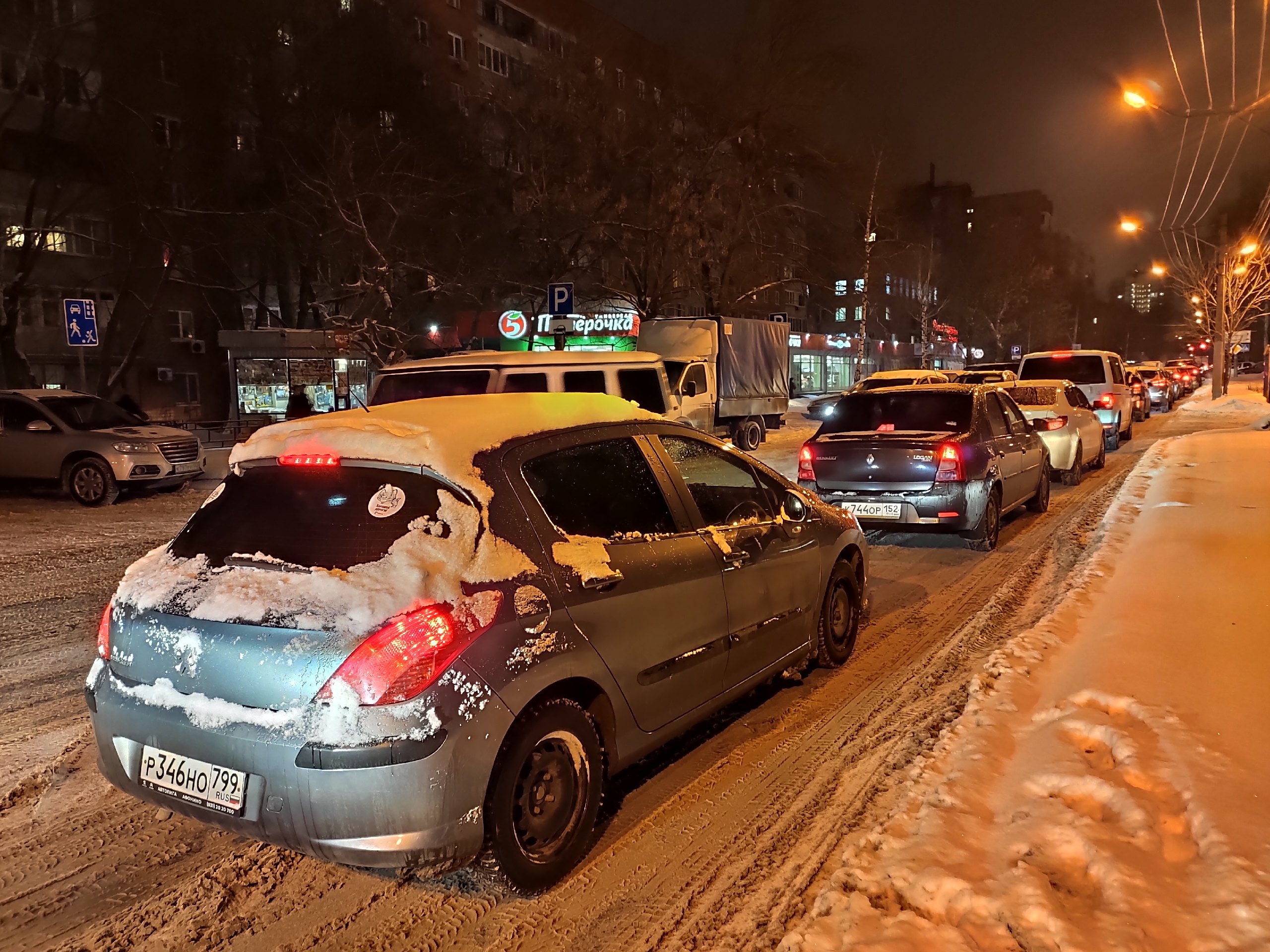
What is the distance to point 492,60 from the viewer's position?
48.9m

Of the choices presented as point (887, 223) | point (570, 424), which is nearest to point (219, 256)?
point (887, 223)

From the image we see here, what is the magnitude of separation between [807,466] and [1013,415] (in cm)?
287

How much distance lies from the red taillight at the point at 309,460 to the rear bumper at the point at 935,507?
5853 mm

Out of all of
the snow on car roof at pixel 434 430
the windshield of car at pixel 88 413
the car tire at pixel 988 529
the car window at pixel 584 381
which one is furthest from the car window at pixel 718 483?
the windshield of car at pixel 88 413

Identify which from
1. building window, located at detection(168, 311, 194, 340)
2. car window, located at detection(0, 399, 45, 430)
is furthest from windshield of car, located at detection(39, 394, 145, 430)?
→ building window, located at detection(168, 311, 194, 340)

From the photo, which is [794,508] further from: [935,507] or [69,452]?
[69,452]

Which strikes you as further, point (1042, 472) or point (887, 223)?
point (887, 223)

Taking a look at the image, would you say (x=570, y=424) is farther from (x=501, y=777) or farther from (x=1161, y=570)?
(x=1161, y=570)

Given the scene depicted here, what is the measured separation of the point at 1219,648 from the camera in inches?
199

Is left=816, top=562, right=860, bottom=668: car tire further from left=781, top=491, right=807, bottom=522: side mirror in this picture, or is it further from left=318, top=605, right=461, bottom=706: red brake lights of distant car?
left=318, top=605, right=461, bottom=706: red brake lights of distant car

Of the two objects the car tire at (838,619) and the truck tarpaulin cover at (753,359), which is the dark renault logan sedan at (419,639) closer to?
the car tire at (838,619)

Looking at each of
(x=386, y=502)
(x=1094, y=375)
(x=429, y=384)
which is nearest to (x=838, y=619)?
(x=386, y=502)

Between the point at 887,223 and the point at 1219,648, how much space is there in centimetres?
3523

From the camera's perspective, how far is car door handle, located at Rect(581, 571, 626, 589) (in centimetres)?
323
